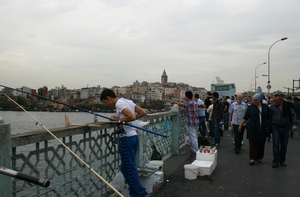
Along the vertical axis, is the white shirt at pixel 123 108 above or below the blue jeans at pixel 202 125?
above

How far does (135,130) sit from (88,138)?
76cm

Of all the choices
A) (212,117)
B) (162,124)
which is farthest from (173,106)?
(212,117)

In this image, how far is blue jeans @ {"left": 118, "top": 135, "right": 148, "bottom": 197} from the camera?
14.5ft

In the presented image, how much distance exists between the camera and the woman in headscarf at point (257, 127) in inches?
296

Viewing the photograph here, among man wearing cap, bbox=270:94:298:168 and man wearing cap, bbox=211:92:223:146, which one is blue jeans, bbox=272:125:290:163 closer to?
man wearing cap, bbox=270:94:298:168

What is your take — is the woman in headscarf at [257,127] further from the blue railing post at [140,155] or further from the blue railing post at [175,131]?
the blue railing post at [140,155]

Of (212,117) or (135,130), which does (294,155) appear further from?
(135,130)

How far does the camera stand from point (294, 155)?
8984 millimetres

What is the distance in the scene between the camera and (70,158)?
407 centimetres

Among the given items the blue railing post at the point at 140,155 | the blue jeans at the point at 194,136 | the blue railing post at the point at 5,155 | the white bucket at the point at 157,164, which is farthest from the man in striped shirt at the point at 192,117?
the blue railing post at the point at 5,155

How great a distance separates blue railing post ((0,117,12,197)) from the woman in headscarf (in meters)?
6.05

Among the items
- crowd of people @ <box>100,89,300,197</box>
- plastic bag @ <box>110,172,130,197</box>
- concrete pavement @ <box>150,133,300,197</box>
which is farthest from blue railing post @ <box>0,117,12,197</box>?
concrete pavement @ <box>150,133,300,197</box>

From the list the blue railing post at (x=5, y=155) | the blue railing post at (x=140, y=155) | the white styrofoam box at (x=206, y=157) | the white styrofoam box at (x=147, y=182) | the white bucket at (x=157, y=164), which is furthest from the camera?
the white styrofoam box at (x=206, y=157)

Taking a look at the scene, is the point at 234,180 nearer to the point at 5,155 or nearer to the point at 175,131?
the point at 175,131
